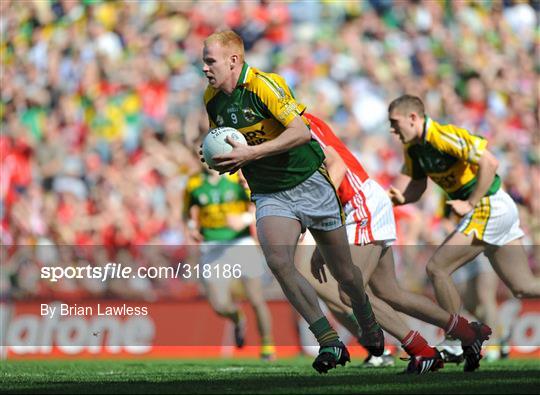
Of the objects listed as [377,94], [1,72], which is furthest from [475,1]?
[1,72]

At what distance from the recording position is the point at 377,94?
18.0m

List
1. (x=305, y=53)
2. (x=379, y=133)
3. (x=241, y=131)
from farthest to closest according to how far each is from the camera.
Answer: (x=305, y=53)
(x=379, y=133)
(x=241, y=131)

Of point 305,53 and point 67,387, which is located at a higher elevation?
point 305,53

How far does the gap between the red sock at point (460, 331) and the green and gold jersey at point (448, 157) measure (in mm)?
1606

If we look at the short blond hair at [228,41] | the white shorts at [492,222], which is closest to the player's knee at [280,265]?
the short blond hair at [228,41]

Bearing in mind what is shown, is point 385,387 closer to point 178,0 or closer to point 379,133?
point 379,133

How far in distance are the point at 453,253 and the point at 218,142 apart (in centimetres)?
334

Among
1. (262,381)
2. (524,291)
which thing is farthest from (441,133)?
(262,381)

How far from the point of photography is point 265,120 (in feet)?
25.4

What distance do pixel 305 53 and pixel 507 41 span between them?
335 cm

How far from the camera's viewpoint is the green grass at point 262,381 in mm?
7020

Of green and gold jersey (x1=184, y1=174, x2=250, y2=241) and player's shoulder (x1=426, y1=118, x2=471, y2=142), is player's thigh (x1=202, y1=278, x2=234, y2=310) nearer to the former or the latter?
green and gold jersey (x1=184, y1=174, x2=250, y2=241)

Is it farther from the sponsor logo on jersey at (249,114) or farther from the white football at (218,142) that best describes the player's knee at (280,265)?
the sponsor logo on jersey at (249,114)

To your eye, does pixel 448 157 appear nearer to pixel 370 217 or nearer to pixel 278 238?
pixel 370 217
